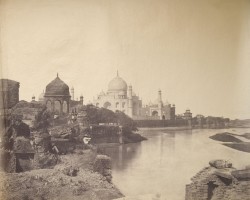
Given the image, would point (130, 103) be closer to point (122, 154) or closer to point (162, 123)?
point (162, 123)

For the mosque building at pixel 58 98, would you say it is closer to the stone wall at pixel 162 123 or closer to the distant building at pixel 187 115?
the stone wall at pixel 162 123

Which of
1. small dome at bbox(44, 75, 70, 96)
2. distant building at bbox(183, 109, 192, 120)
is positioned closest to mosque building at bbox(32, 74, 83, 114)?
small dome at bbox(44, 75, 70, 96)

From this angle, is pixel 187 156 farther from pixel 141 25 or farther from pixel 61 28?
pixel 61 28

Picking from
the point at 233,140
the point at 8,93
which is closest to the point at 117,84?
the point at 8,93

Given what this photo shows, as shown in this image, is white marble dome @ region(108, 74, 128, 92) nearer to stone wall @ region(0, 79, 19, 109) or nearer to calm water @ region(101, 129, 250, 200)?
calm water @ region(101, 129, 250, 200)

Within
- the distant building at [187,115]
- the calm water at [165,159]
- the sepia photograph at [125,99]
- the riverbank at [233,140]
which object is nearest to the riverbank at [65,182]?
the sepia photograph at [125,99]

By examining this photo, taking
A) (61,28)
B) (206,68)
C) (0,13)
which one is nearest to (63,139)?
(61,28)
